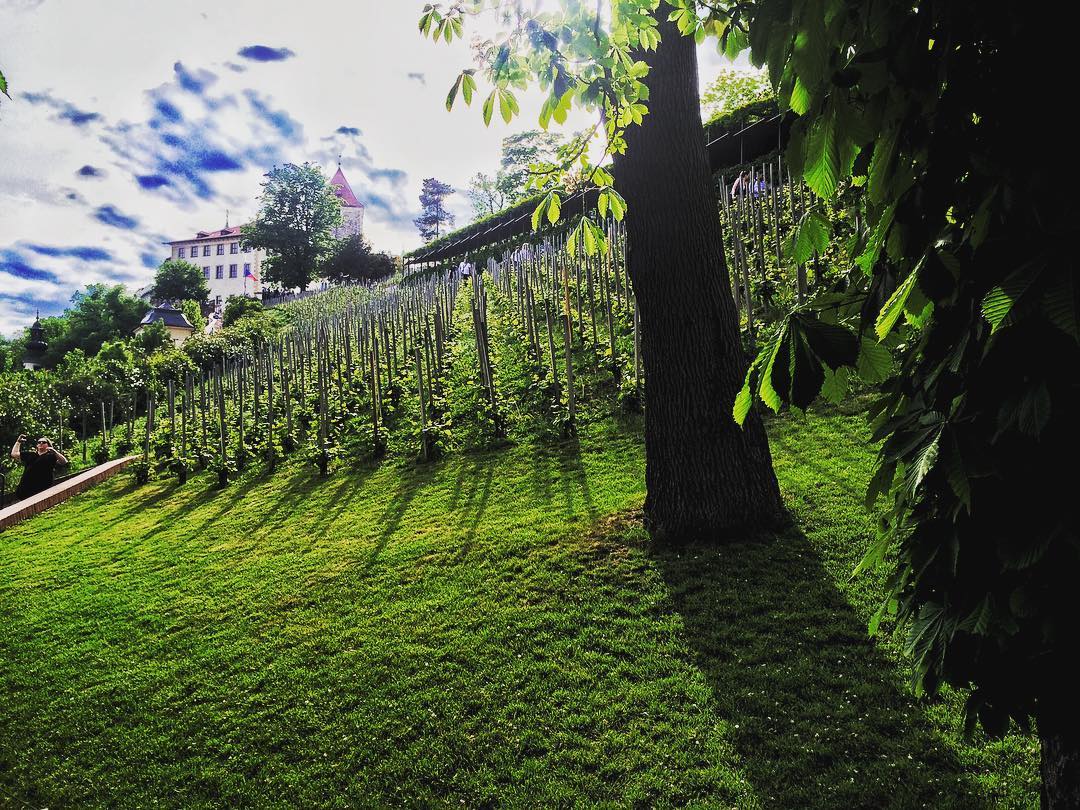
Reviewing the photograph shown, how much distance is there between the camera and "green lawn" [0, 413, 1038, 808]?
2994 mm

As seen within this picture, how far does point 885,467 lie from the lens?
61.2 inches

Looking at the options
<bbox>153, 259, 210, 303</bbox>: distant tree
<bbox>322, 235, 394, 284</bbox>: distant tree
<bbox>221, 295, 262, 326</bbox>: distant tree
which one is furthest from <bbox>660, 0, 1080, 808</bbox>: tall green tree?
<bbox>153, 259, 210, 303</bbox>: distant tree

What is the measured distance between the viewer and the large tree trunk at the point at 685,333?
500 centimetres

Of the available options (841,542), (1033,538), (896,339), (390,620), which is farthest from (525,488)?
(1033,538)

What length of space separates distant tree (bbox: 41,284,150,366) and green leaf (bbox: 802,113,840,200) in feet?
203

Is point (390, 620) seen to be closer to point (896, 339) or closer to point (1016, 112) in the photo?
point (896, 339)

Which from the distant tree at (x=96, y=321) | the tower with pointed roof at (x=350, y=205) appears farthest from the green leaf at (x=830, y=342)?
the tower with pointed roof at (x=350, y=205)

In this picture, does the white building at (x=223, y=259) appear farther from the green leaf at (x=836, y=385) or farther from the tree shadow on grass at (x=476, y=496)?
the green leaf at (x=836, y=385)

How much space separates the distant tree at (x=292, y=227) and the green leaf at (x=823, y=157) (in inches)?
2236

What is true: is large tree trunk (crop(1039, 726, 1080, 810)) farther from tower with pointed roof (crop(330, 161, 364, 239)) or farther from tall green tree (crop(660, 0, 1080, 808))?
tower with pointed roof (crop(330, 161, 364, 239))

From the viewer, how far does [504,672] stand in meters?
3.94

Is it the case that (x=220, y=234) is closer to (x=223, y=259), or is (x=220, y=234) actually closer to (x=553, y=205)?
(x=223, y=259)

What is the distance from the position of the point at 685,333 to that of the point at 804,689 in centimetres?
280

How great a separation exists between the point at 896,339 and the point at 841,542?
10.7 ft
